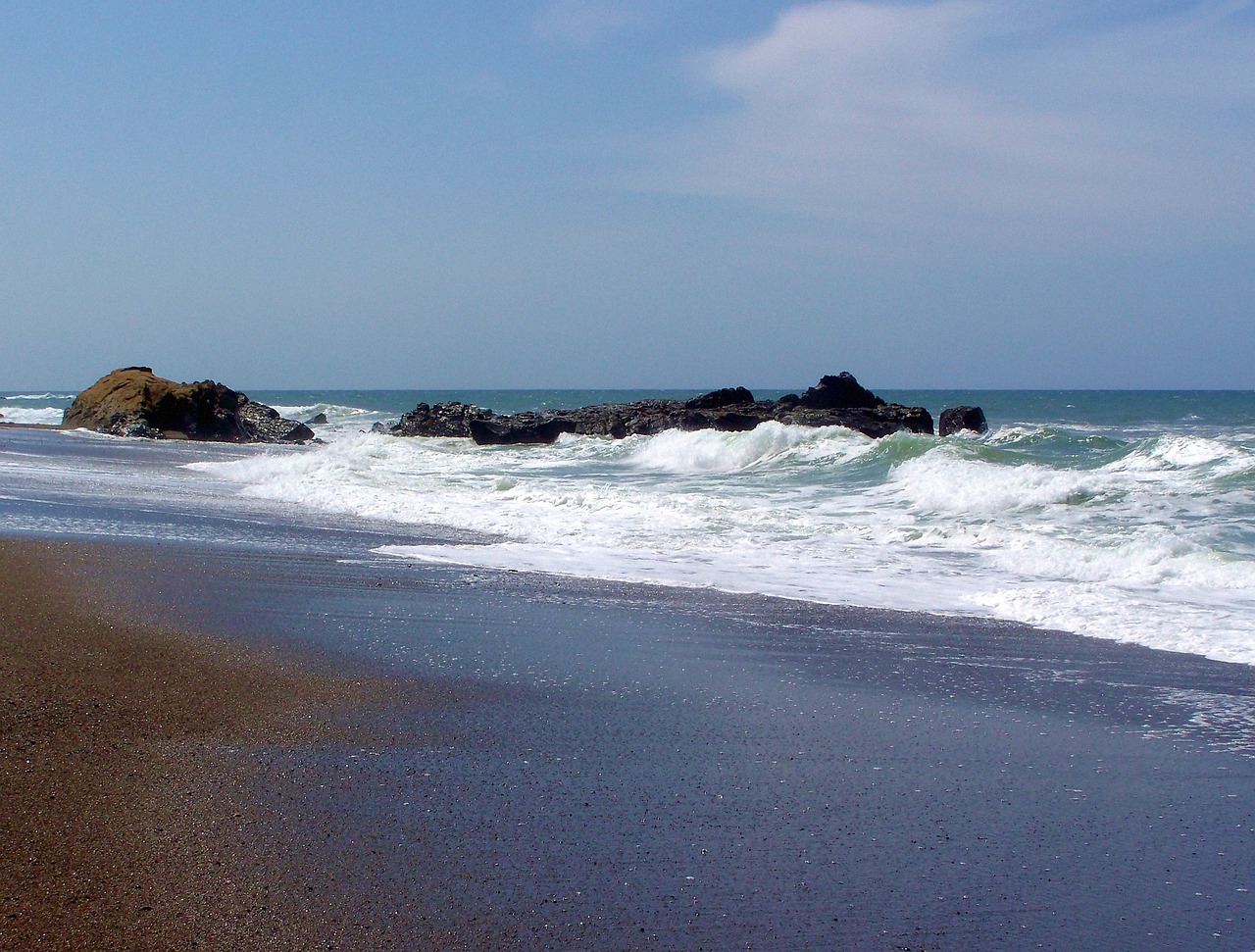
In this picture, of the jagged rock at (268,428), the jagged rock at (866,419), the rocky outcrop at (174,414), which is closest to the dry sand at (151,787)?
the jagged rock at (866,419)

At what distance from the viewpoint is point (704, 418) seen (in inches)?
1211

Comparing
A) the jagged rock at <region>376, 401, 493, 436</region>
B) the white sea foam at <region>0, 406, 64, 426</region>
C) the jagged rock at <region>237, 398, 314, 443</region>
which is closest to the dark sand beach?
the jagged rock at <region>376, 401, 493, 436</region>

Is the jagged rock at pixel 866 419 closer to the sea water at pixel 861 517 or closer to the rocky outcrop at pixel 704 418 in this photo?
the rocky outcrop at pixel 704 418

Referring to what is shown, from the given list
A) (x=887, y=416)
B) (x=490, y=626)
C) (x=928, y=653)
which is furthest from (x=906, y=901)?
(x=887, y=416)

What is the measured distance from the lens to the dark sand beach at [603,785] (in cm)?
307

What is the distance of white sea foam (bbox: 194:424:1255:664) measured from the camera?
8346mm

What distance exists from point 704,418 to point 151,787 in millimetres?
27406

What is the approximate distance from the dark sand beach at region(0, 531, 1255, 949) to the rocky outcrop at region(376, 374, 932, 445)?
932 inches

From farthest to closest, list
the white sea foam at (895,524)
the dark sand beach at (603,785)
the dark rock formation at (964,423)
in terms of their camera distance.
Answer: the dark rock formation at (964,423) < the white sea foam at (895,524) < the dark sand beach at (603,785)

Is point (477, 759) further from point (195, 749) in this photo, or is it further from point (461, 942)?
point (461, 942)

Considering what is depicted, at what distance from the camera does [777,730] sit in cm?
487

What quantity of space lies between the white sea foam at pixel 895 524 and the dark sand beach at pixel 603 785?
1.57m

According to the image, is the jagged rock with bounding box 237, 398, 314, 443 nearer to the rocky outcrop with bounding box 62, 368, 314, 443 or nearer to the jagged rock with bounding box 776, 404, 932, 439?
the rocky outcrop with bounding box 62, 368, 314, 443

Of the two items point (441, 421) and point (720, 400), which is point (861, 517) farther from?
point (441, 421)
